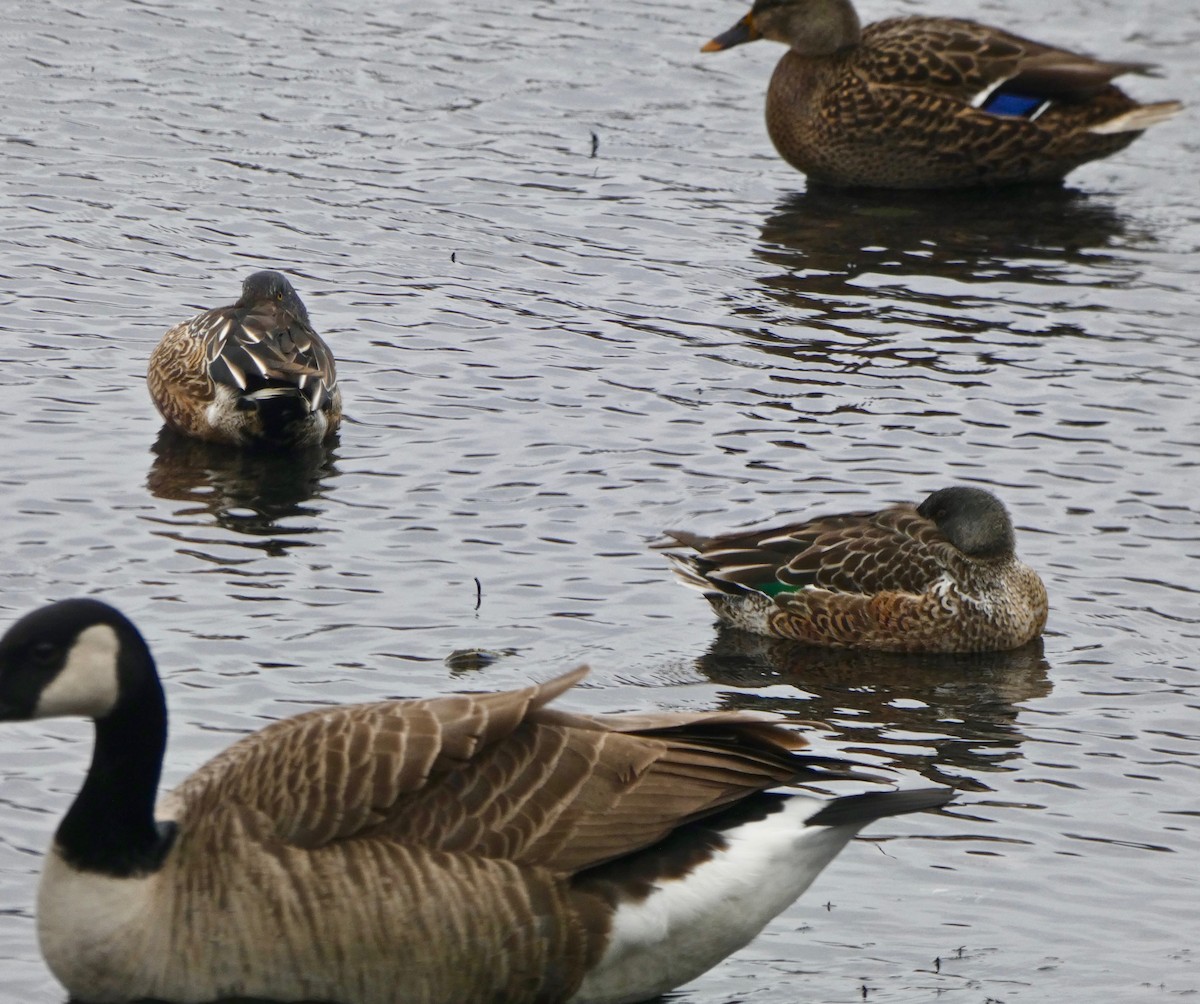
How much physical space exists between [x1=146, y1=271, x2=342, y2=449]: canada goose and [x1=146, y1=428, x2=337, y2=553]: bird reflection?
4.0 inches

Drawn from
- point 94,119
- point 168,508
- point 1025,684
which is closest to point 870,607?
point 1025,684

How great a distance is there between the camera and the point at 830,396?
1359 cm

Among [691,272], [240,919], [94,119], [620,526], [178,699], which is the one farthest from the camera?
[94,119]

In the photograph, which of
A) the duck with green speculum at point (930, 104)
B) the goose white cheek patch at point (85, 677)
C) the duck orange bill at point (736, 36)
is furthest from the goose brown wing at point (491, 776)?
the duck orange bill at point (736, 36)

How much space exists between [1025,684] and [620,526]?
Answer: 7.88 ft

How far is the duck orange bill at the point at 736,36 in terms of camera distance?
18547mm

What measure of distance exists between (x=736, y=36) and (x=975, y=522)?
8.77m

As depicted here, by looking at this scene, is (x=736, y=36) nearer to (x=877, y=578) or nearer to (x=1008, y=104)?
(x=1008, y=104)

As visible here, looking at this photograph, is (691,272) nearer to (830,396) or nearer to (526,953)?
(830,396)

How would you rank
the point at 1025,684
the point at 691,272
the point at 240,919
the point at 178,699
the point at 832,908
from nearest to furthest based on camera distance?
the point at 240,919, the point at 832,908, the point at 178,699, the point at 1025,684, the point at 691,272

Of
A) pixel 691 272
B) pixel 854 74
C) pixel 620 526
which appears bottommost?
pixel 620 526

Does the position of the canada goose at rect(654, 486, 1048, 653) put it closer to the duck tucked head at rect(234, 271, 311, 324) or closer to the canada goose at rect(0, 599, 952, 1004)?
the duck tucked head at rect(234, 271, 311, 324)

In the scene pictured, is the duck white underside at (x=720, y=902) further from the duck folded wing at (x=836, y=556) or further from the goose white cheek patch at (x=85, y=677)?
the duck folded wing at (x=836, y=556)

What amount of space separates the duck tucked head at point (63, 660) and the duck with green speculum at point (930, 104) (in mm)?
11852
